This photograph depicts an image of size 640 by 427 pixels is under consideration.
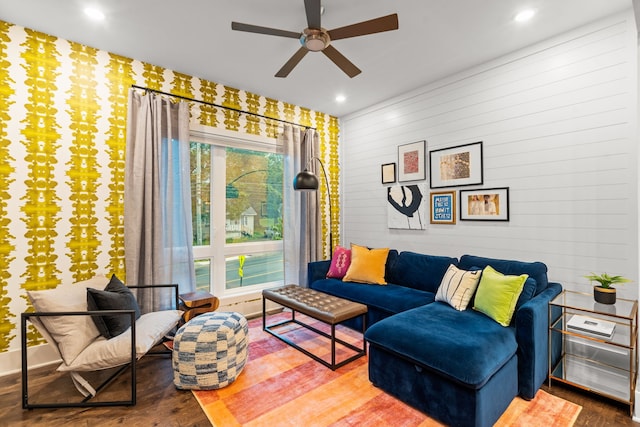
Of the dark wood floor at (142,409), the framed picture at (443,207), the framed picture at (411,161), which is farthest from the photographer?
the framed picture at (411,161)

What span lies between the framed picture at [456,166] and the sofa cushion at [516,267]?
0.88m

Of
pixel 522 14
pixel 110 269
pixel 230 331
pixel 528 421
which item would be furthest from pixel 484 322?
pixel 110 269

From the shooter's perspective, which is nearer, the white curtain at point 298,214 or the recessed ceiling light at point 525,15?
the recessed ceiling light at point 525,15

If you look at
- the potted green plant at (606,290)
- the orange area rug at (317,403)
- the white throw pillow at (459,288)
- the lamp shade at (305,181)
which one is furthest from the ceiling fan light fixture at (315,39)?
the potted green plant at (606,290)

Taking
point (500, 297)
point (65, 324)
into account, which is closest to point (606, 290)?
point (500, 297)

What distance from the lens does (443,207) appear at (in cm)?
359

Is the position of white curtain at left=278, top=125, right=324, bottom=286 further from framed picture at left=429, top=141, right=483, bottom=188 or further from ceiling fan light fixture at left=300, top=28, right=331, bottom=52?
ceiling fan light fixture at left=300, top=28, right=331, bottom=52

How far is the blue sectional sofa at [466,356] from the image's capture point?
181 cm

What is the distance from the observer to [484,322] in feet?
7.37

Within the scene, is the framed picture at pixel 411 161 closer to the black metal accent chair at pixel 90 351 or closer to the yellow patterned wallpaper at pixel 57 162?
the yellow patterned wallpaper at pixel 57 162

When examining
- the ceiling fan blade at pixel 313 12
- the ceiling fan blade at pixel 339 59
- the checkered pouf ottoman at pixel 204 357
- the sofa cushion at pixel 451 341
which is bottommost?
the checkered pouf ottoman at pixel 204 357

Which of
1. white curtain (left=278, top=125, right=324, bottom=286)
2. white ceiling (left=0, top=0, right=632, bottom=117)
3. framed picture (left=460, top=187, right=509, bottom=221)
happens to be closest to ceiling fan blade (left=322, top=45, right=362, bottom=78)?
white ceiling (left=0, top=0, right=632, bottom=117)

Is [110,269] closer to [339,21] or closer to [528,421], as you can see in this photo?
[339,21]

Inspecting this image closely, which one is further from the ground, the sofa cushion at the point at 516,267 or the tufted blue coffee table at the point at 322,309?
the sofa cushion at the point at 516,267
